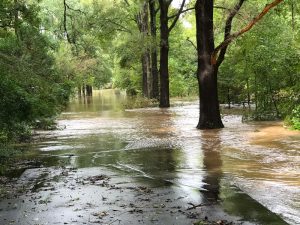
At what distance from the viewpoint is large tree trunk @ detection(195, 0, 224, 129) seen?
1658 cm

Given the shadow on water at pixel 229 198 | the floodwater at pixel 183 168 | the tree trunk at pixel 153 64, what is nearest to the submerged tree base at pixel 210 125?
the floodwater at pixel 183 168

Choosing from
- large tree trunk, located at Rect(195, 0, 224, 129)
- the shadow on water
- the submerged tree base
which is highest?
large tree trunk, located at Rect(195, 0, 224, 129)

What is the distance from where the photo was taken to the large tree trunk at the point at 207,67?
54.4 feet

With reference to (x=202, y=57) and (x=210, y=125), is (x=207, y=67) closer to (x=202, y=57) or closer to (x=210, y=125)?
(x=202, y=57)

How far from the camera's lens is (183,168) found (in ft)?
30.5

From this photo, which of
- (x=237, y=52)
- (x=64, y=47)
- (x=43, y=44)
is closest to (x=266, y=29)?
(x=237, y=52)

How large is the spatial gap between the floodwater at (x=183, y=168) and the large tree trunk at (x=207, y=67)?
703mm

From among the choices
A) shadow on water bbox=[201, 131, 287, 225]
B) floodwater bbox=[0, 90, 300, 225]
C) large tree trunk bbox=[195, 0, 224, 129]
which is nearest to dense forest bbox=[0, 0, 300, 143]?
large tree trunk bbox=[195, 0, 224, 129]

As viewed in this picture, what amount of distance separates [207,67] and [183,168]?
798cm

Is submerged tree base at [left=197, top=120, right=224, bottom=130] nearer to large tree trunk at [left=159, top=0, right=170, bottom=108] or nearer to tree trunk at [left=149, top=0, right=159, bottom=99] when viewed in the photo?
large tree trunk at [left=159, top=0, right=170, bottom=108]

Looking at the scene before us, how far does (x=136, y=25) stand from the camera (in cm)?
4172

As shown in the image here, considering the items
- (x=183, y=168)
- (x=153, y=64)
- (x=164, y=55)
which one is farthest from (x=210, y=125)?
(x=153, y=64)

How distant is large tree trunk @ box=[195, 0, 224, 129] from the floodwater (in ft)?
2.31

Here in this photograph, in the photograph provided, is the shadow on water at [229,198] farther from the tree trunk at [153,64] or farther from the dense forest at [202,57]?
the tree trunk at [153,64]
